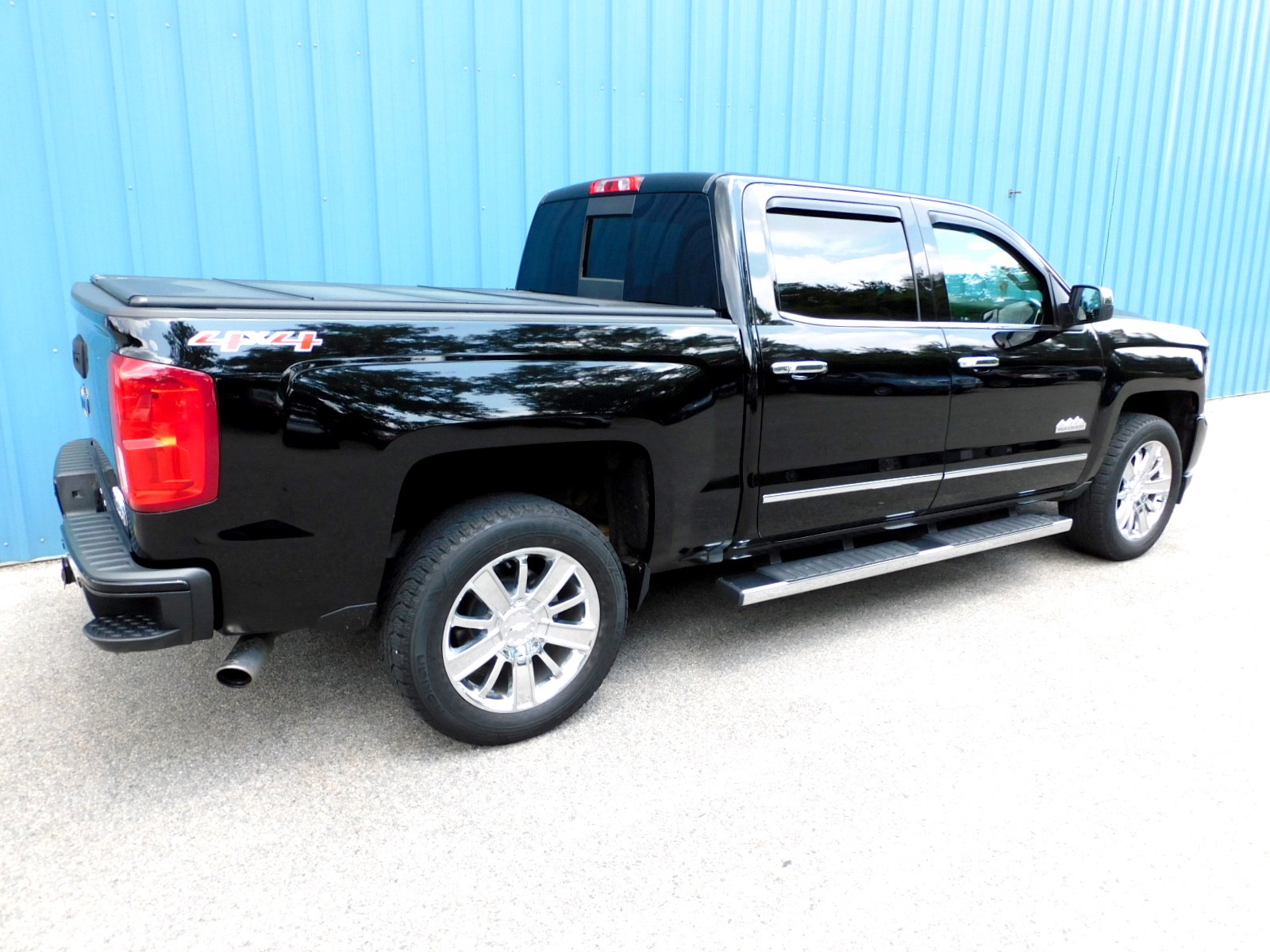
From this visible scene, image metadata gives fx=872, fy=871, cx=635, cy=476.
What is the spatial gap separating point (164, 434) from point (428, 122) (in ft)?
10.9

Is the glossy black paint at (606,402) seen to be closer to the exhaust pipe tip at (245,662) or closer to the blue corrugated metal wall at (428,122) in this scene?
the exhaust pipe tip at (245,662)

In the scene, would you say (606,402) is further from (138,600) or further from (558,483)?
(138,600)

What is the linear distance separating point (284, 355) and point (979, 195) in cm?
720

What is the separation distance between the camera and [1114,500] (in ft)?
15.6

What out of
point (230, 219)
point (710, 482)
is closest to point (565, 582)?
point (710, 482)

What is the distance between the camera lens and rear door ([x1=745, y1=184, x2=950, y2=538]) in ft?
10.8

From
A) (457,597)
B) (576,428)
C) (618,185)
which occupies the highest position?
(618,185)

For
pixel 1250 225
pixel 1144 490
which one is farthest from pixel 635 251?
pixel 1250 225

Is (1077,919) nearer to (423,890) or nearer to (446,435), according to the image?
(423,890)

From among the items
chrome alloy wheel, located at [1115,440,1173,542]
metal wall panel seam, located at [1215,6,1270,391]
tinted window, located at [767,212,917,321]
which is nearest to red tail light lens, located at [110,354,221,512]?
tinted window, located at [767,212,917,321]

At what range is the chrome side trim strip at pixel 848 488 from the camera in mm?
3420

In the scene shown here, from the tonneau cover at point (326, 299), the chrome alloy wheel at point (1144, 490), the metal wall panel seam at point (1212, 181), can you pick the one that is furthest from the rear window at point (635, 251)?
the metal wall panel seam at point (1212, 181)

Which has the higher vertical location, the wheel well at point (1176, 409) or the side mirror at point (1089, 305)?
the side mirror at point (1089, 305)

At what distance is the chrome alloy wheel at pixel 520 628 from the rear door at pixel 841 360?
2.81 feet
